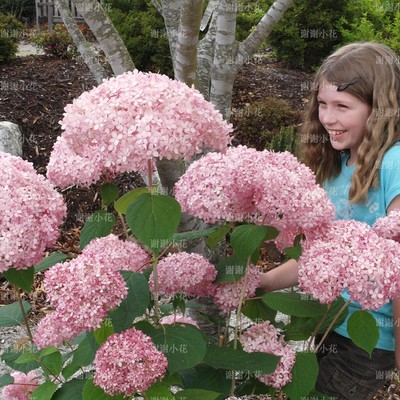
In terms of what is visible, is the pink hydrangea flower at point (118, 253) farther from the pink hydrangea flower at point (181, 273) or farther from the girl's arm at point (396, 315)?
the girl's arm at point (396, 315)

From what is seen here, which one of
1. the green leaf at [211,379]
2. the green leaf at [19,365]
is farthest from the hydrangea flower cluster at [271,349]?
the green leaf at [19,365]

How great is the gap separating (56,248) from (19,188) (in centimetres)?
381

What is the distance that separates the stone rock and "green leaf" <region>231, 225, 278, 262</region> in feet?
15.3

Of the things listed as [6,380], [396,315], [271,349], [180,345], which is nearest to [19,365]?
[6,380]

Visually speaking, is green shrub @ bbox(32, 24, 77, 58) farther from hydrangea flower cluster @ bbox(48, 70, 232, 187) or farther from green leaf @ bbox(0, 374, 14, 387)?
hydrangea flower cluster @ bbox(48, 70, 232, 187)

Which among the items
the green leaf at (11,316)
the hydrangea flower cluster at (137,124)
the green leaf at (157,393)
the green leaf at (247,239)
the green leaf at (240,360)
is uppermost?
the hydrangea flower cluster at (137,124)

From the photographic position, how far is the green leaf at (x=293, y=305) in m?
1.42

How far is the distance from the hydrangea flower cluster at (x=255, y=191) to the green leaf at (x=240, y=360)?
316 millimetres

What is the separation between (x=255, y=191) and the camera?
134 cm

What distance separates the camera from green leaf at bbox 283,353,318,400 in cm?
148

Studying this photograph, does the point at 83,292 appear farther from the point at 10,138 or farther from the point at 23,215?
the point at 10,138

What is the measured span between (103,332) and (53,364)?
283 millimetres

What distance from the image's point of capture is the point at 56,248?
197 inches

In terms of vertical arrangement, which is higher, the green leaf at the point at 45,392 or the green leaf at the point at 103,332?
the green leaf at the point at 103,332
